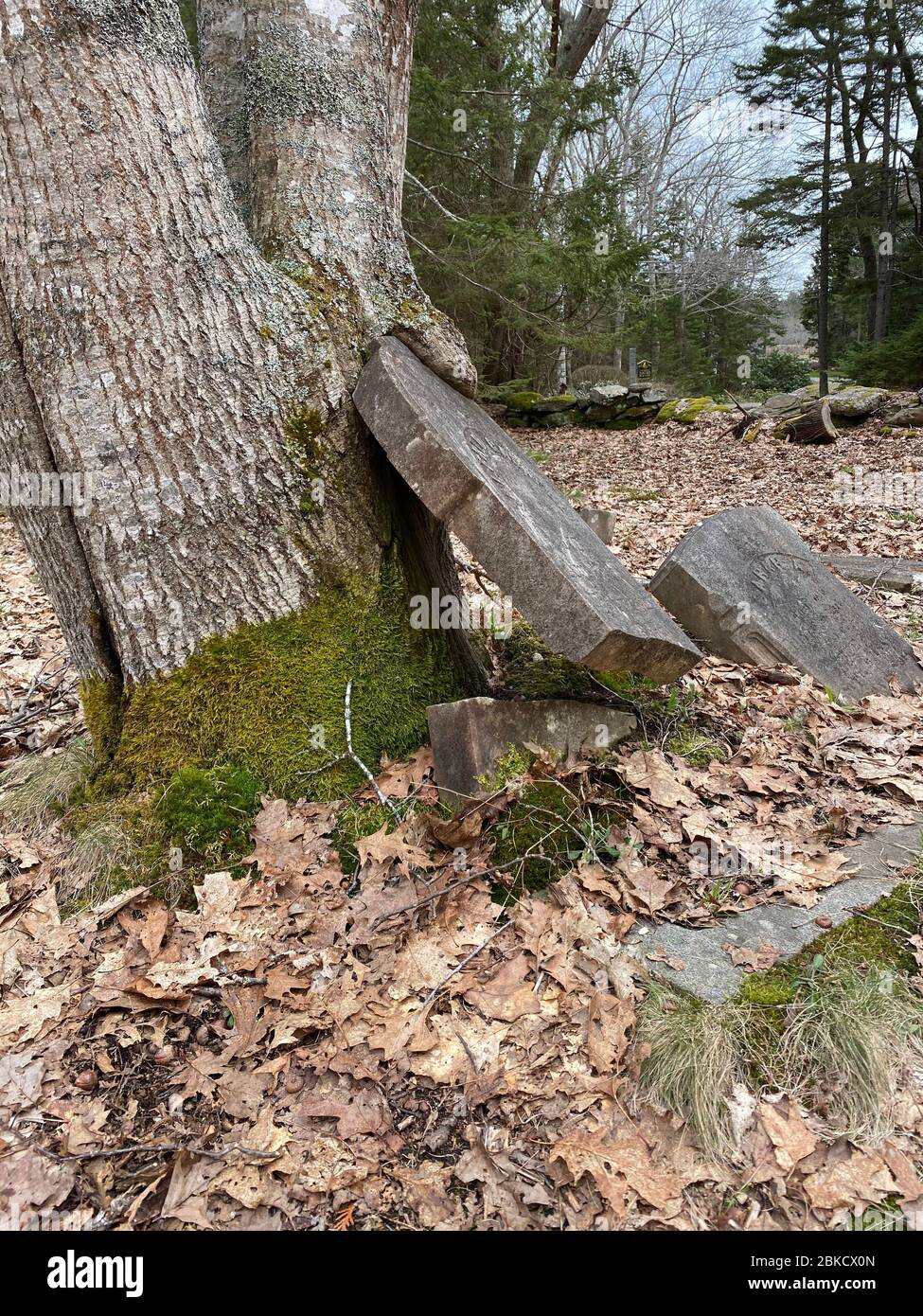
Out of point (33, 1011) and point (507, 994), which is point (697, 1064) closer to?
point (507, 994)

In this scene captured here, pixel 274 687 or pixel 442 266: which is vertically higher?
pixel 442 266

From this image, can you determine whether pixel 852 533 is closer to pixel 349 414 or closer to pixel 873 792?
pixel 873 792

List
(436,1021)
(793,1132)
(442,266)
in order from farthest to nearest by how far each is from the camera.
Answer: (442,266) → (436,1021) → (793,1132)

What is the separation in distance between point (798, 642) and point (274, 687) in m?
2.70

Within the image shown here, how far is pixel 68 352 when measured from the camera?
2.46 m

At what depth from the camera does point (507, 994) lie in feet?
7.23

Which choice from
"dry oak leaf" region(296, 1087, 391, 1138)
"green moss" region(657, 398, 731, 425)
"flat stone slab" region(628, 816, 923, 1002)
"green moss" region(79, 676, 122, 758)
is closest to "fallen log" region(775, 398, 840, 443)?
"green moss" region(657, 398, 731, 425)

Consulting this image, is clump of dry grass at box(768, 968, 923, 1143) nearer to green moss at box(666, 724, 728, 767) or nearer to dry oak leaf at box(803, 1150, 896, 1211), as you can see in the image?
dry oak leaf at box(803, 1150, 896, 1211)

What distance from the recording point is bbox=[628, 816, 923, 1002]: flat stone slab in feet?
7.17

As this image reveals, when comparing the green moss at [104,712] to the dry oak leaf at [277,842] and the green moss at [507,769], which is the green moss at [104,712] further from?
the green moss at [507,769]

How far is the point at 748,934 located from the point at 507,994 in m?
0.78
